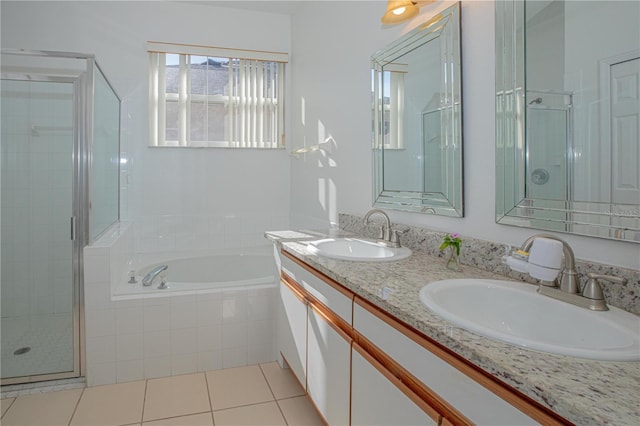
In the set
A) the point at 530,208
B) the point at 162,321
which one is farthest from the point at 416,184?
the point at 162,321

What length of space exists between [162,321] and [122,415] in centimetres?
52

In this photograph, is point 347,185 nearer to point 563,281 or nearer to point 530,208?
point 530,208

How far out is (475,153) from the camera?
1492 mm

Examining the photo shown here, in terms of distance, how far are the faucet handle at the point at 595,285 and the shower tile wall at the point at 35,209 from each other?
2.53m

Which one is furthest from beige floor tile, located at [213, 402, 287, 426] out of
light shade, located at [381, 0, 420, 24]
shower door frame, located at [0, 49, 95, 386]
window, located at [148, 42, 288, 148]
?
window, located at [148, 42, 288, 148]

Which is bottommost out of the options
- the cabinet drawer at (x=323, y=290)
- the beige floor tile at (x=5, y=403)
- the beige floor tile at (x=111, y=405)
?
the beige floor tile at (x=111, y=405)

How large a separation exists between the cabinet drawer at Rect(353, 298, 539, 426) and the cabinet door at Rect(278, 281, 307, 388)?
65 centimetres

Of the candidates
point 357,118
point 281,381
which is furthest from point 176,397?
point 357,118

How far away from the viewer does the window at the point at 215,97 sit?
3.35 m

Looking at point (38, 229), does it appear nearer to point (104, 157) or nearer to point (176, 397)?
point (104, 157)

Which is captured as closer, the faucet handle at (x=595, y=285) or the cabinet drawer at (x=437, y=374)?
the cabinet drawer at (x=437, y=374)

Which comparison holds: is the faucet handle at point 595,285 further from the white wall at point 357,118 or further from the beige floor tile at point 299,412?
the beige floor tile at point 299,412

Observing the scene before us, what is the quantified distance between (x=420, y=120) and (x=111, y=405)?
212cm

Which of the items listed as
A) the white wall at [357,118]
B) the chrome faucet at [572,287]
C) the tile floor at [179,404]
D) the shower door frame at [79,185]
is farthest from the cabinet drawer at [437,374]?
the shower door frame at [79,185]
